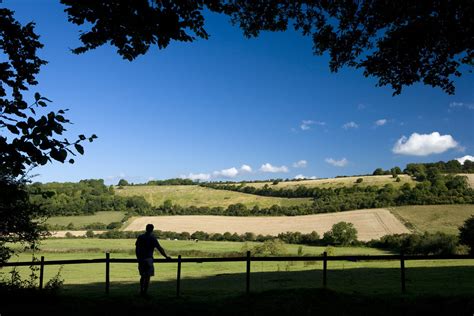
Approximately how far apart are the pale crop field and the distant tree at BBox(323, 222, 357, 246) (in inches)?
49.1

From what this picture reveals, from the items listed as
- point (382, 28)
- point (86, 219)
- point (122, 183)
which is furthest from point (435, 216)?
point (122, 183)

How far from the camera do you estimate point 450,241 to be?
4350cm

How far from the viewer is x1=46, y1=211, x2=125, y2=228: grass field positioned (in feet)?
276

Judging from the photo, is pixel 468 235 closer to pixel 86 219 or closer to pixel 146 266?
pixel 146 266

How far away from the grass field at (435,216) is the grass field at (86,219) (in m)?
56.8

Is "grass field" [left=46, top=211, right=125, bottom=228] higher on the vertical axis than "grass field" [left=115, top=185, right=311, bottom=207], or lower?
lower

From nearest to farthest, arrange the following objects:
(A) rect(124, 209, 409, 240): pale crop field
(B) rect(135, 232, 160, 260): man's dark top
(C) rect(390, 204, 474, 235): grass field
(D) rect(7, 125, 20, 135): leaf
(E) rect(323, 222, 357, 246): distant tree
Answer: (D) rect(7, 125, 20, 135): leaf, (B) rect(135, 232, 160, 260): man's dark top, (C) rect(390, 204, 474, 235): grass field, (E) rect(323, 222, 357, 246): distant tree, (A) rect(124, 209, 409, 240): pale crop field

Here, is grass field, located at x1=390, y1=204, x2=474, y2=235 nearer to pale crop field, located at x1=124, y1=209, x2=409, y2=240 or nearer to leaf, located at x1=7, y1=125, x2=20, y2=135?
pale crop field, located at x1=124, y1=209, x2=409, y2=240

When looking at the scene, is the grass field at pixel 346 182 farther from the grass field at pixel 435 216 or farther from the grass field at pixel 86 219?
the grass field at pixel 86 219

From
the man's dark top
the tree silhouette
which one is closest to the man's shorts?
the man's dark top

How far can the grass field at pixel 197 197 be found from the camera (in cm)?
9366

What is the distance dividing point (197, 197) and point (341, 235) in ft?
180

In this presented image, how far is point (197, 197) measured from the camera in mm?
107125

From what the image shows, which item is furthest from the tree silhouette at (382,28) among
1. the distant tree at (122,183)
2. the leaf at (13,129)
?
the distant tree at (122,183)
